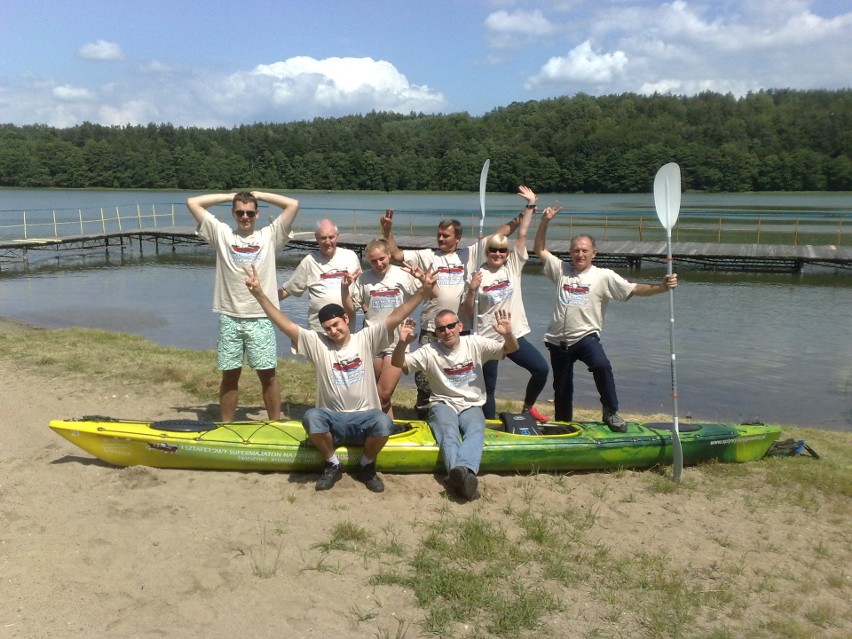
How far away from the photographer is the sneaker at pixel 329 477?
5.28 meters

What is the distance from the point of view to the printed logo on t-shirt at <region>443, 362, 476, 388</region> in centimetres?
561

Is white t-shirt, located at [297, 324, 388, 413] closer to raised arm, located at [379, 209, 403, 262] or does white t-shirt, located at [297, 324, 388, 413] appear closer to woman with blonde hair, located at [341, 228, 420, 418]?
woman with blonde hair, located at [341, 228, 420, 418]

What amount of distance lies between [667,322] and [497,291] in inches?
409

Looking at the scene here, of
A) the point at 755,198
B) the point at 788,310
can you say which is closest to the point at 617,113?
the point at 755,198

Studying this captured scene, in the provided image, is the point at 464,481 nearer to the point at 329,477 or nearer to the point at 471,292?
the point at 329,477

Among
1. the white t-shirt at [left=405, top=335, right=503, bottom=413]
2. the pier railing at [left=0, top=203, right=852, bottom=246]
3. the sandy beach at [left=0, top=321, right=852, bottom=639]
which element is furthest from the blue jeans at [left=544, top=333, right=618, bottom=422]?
the pier railing at [left=0, top=203, right=852, bottom=246]

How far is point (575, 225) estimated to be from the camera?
39531mm

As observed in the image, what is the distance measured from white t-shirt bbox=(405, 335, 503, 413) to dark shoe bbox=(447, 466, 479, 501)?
0.67 m

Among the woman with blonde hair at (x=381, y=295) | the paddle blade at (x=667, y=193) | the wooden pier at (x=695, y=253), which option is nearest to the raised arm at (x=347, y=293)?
the woman with blonde hair at (x=381, y=295)

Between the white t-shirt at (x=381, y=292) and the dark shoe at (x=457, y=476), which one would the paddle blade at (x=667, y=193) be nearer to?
the white t-shirt at (x=381, y=292)

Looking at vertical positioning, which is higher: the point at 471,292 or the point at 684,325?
the point at 471,292

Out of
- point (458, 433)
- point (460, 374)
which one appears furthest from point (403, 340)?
point (458, 433)

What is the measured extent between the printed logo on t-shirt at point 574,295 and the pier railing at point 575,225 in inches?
1025

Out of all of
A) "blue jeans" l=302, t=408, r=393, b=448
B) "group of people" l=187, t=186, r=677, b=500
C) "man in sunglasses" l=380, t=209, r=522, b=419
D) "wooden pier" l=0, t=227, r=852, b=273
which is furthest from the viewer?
"wooden pier" l=0, t=227, r=852, b=273
